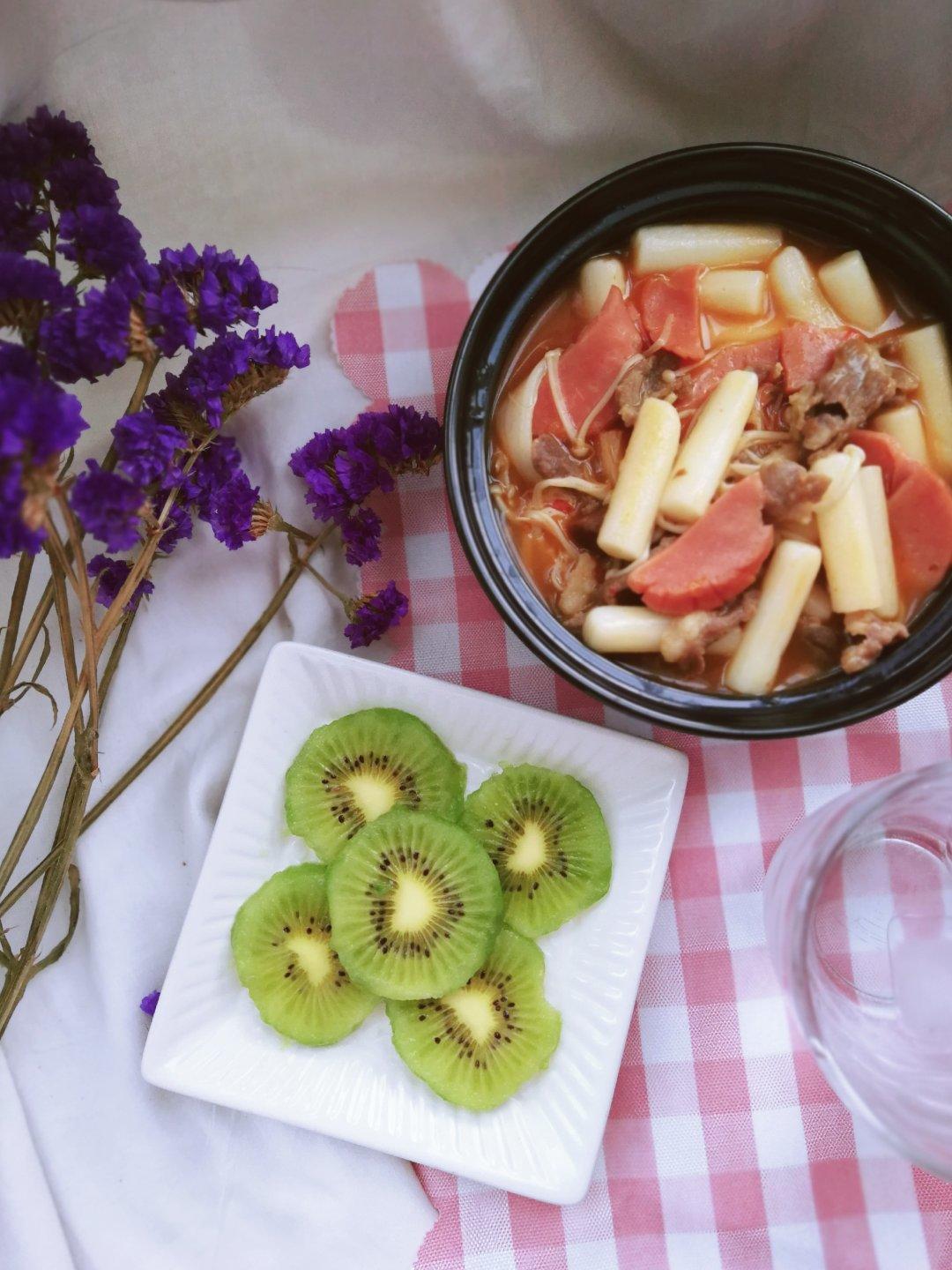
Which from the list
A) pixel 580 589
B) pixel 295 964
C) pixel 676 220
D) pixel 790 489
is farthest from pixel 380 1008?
pixel 676 220

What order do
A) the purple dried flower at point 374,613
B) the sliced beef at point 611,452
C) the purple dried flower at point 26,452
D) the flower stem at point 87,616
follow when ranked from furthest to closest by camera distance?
the purple dried flower at point 374,613, the sliced beef at point 611,452, the flower stem at point 87,616, the purple dried flower at point 26,452

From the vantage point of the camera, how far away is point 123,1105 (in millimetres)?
1444

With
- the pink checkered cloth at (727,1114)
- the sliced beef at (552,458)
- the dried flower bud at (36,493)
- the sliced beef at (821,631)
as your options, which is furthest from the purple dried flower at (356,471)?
the sliced beef at (821,631)

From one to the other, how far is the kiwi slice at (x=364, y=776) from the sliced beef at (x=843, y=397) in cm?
59

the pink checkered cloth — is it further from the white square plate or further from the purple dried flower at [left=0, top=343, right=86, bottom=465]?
the purple dried flower at [left=0, top=343, right=86, bottom=465]

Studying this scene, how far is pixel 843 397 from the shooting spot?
1.19 m

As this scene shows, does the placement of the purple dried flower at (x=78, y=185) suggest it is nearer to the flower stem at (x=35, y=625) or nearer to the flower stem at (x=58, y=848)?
the flower stem at (x=35, y=625)

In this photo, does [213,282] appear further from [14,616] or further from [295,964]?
[295,964]

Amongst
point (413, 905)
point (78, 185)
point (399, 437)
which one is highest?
point (78, 185)

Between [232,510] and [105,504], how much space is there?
1.00ft

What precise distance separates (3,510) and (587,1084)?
0.94m

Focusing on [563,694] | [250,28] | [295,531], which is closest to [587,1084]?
[563,694]

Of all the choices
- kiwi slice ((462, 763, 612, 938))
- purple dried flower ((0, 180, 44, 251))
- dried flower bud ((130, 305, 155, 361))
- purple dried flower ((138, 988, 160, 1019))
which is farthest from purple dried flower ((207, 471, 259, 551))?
purple dried flower ((138, 988, 160, 1019))

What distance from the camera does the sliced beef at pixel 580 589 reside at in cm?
126
